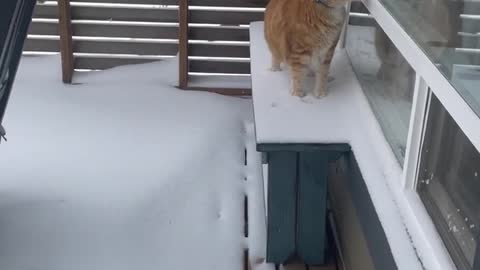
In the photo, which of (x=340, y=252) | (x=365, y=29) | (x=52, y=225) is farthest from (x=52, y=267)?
(x=365, y=29)

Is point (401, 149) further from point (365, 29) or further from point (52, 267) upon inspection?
point (52, 267)

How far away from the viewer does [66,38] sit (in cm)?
419

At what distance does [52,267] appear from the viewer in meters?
2.61

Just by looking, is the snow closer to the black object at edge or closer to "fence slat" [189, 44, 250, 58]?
"fence slat" [189, 44, 250, 58]

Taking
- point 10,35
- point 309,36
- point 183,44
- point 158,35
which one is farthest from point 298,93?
point 158,35

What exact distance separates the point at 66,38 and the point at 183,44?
2.30 feet

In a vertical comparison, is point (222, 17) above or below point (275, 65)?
below

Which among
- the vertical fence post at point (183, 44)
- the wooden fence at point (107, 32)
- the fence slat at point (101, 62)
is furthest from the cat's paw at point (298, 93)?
the fence slat at point (101, 62)

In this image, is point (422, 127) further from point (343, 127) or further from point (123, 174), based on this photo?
point (123, 174)

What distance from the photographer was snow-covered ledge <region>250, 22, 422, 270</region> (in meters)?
1.90

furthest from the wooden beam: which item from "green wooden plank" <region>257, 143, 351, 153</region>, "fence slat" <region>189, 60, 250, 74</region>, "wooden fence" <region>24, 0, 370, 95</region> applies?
"green wooden plank" <region>257, 143, 351, 153</region>

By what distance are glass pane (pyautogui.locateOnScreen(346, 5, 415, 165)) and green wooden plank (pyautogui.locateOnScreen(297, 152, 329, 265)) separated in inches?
11.1

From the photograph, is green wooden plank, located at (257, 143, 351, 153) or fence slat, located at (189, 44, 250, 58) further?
fence slat, located at (189, 44, 250, 58)

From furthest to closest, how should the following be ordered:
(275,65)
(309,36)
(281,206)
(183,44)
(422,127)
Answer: (183,44)
(275,65)
(309,36)
(281,206)
(422,127)
